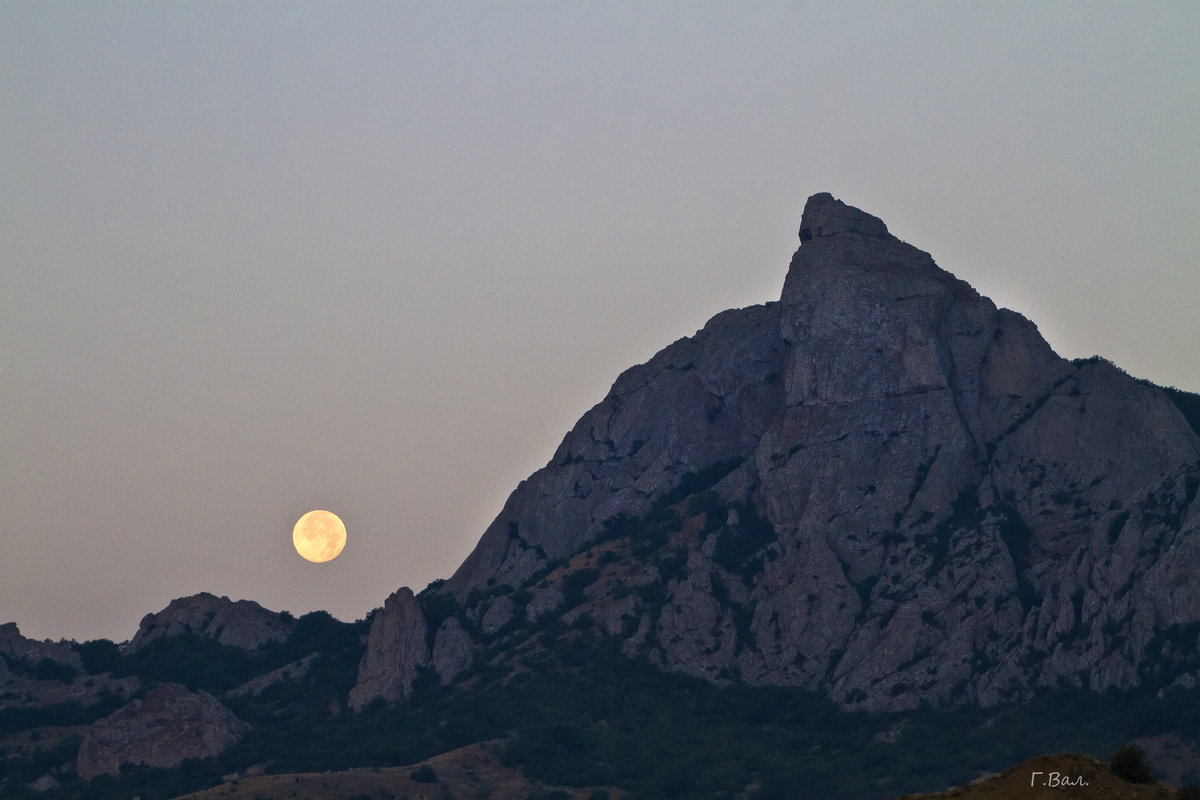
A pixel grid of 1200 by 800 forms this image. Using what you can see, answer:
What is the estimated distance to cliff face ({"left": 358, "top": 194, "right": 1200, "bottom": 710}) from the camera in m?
157

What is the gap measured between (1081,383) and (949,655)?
121 ft

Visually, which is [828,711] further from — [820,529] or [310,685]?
[310,685]

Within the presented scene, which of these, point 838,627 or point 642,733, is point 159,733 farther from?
point 838,627

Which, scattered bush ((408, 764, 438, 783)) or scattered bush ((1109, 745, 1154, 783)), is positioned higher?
scattered bush ((408, 764, 438, 783))

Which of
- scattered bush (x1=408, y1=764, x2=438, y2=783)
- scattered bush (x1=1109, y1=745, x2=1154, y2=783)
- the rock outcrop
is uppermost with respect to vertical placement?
the rock outcrop

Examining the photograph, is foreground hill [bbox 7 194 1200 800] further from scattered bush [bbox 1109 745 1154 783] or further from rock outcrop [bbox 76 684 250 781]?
scattered bush [bbox 1109 745 1154 783]

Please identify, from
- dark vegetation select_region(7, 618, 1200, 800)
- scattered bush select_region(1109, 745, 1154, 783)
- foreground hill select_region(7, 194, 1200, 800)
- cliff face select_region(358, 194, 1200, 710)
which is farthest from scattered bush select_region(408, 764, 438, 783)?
scattered bush select_region(1109, 745, 1154, 783)

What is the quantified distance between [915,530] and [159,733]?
79.2 m

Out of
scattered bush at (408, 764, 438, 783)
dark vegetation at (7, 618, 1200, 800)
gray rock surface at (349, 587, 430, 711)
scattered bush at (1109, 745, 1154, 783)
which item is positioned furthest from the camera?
gray rock surface at (349, 587, 430, 711)

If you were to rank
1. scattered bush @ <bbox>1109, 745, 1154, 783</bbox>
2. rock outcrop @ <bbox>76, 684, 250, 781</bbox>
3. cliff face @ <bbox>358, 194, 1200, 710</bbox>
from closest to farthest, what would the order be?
1. scattered bush @ <bbox>1109, 745, 1154, 783</bbox>
2. cliff face @ <bbox>358, 194, 1200, 710</bbox>
3. rock outcrop @ <bbox>76, 684, 250, 781</bbox>

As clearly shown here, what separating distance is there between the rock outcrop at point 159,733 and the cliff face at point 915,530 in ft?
60.5

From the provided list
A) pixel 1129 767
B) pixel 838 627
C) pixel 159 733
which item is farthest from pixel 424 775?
pixel 1129 767

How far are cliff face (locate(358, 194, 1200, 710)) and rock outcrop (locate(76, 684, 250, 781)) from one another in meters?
18.4

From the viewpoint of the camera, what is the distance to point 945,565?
170750 mm
